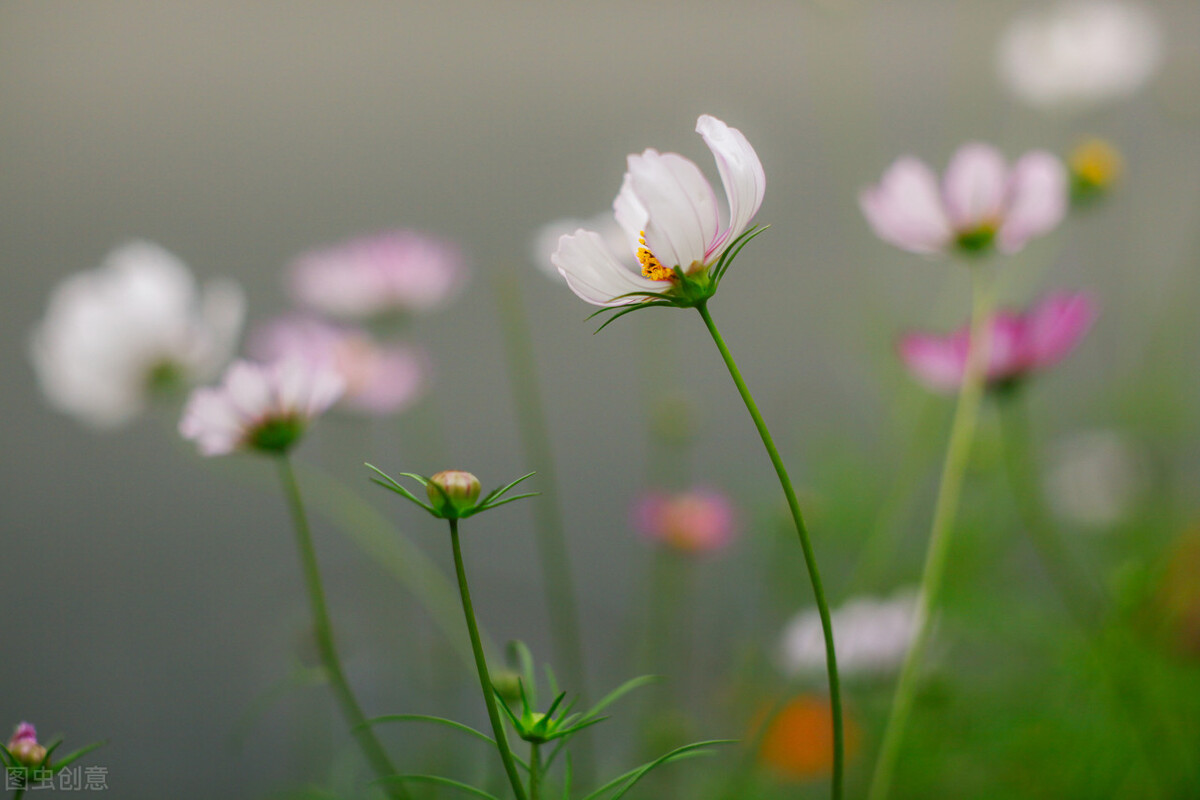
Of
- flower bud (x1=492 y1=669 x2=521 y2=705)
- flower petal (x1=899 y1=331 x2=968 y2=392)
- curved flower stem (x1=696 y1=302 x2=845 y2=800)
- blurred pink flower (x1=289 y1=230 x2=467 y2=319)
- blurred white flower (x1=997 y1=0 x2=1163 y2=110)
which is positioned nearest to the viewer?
curved flower stem (x1=696 y1=302 x2=845 y2=800)

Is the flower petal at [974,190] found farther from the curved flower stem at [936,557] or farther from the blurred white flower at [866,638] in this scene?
the blurred white flower at [866,638]

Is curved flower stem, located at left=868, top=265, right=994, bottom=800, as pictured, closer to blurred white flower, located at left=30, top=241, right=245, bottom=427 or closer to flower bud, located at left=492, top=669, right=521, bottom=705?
flower bud, located at left=492, top=669, right=521, bottom=705

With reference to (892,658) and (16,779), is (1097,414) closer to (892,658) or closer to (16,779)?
(892,658)

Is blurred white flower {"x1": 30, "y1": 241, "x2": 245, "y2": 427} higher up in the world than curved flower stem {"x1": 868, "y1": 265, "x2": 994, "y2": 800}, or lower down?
higher up

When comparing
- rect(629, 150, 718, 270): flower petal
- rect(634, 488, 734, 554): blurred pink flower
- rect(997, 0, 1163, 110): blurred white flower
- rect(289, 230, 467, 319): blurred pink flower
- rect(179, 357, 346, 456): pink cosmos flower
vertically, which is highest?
rect(997, 0, 1163, 110): blurred white flower

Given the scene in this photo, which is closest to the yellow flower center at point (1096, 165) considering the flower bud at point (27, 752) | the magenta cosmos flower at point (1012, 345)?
the magenta cosmos flower at point (1012, 345)

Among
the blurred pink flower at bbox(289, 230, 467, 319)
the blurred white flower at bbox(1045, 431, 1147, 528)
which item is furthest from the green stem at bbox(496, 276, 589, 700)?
the blurred white flower at bbox(1045, 431, 1147, 528)

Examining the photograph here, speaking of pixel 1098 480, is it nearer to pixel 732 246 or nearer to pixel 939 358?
pixel 939 358
